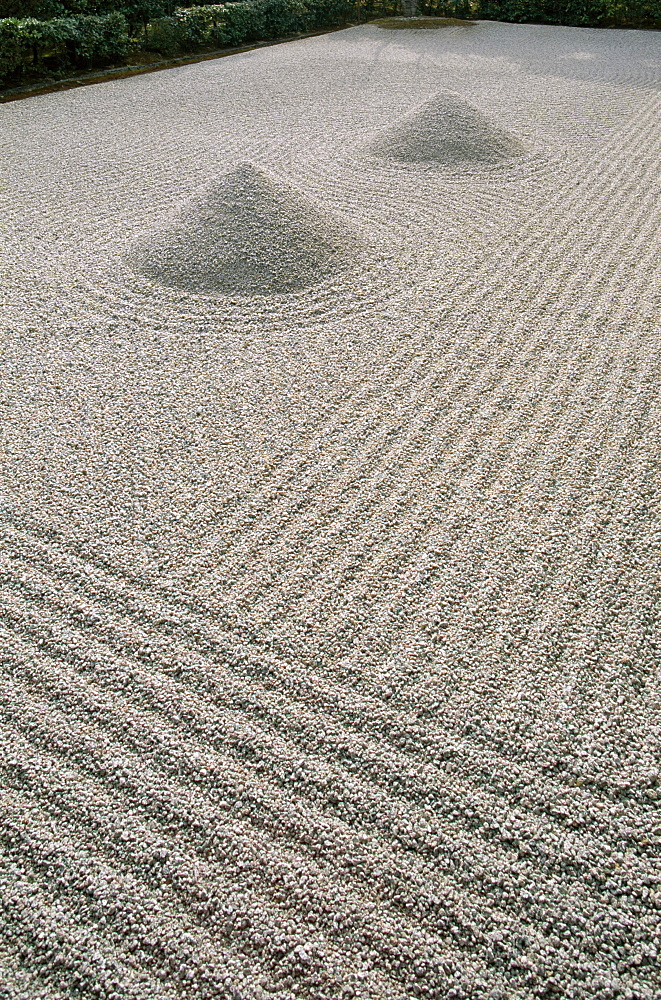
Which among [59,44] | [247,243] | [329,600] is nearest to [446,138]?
[247,243]

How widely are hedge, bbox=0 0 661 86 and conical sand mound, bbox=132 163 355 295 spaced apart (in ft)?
25.0

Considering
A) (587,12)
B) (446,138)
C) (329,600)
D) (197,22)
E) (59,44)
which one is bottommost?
(329,600)

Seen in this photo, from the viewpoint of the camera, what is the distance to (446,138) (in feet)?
24.4

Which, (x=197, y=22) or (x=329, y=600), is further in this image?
(x=197, y=22)

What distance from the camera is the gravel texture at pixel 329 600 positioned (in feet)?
6.31

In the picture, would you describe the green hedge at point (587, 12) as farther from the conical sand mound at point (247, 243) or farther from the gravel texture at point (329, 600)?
the conical sand mound at point (247, 243)

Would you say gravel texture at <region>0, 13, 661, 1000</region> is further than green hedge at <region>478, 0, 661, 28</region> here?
No

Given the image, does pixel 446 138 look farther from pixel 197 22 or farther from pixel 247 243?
pixel 197 22

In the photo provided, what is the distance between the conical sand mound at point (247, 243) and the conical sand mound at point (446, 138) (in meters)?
2.30

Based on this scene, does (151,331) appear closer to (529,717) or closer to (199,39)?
(529,717)

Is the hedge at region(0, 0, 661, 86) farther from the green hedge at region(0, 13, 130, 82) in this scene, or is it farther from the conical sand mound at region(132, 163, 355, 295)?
the conical sand mound at region(132, 163, 355, 295)

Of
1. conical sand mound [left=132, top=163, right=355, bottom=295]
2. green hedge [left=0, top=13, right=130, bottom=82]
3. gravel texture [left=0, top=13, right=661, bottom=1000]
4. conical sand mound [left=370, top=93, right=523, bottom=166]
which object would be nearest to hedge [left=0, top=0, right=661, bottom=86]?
green hedge [left=0, top=13, right=130, bottom=82]

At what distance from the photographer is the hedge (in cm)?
1098

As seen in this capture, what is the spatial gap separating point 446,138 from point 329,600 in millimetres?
6304
